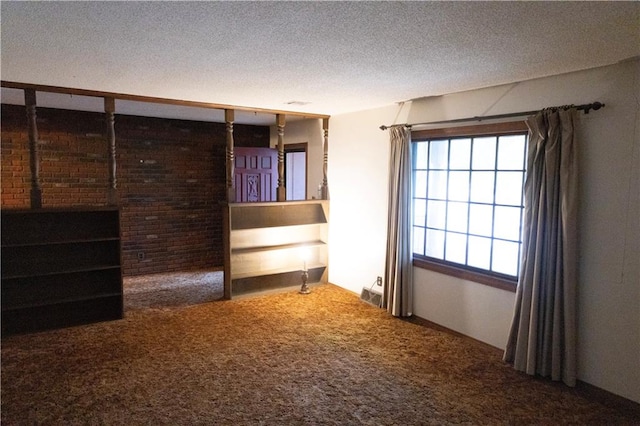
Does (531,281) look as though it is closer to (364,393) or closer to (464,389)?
(464,389)

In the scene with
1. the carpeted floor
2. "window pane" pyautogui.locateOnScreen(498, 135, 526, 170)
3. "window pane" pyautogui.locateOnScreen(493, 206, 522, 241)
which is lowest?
the carpeted floor

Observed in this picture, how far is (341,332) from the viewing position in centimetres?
426

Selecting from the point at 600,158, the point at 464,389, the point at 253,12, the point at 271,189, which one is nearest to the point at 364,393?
the point at 464,389

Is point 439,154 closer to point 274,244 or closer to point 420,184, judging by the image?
point 420,184

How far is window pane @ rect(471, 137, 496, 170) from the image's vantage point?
391 cm

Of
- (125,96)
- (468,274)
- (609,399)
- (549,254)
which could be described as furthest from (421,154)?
(125,96)

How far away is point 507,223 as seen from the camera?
3.81 meters

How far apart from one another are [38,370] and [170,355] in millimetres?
982

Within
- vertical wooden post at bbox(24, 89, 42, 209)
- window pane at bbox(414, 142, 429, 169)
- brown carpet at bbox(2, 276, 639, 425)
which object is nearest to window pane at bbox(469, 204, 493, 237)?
window pane at bbox(414, 142, 429, 169)

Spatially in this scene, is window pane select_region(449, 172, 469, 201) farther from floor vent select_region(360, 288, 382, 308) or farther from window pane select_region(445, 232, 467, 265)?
floor vent select_region(360, 288, 382, 308)

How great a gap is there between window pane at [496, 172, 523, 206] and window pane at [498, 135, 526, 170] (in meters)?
0.07

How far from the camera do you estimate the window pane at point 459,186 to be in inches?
163

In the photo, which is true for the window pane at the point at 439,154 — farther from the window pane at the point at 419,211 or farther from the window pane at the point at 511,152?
the window pane at the point at 511,152

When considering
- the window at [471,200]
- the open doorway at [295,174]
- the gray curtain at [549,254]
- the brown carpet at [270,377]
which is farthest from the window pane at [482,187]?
the open doorway at [295,174]
